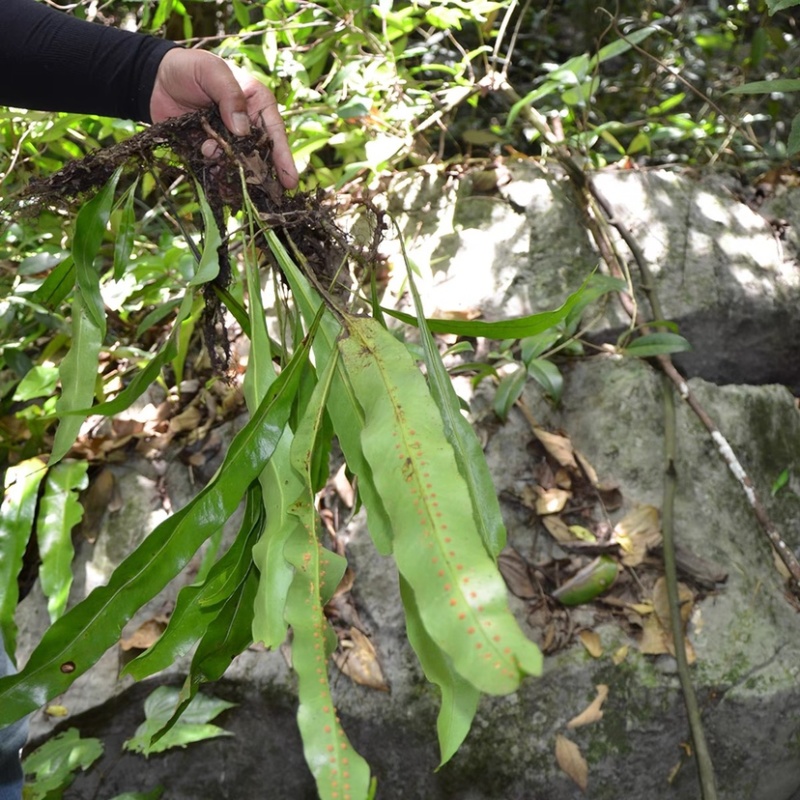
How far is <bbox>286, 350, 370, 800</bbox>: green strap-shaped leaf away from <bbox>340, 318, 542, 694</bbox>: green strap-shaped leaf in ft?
0.30

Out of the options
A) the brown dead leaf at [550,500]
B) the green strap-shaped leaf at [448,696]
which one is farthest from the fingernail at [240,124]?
the brown dead leaf at [550,500]

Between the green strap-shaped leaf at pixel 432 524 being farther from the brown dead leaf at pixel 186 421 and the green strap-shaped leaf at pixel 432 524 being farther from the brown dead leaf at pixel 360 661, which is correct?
the brown dead leaf at pixel 186 421

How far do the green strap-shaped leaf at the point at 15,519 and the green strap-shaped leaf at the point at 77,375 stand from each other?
0.64 meters

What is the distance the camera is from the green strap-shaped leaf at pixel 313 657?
649 mm

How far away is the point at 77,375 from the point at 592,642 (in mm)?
1052

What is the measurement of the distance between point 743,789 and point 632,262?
126cm

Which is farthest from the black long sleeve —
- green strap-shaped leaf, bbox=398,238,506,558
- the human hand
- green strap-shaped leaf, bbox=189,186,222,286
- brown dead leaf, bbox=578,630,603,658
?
brown dead leaf, bbox=578,630,603,658

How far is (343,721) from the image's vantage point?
59.4 inches

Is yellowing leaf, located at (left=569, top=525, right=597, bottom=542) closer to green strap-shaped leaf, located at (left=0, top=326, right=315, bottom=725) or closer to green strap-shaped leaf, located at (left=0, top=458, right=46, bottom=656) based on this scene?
green strap-shaped leaf, located at (left=0, top=326, right=315, bottom=725)

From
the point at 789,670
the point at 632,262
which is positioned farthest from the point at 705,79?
the point at 789,670

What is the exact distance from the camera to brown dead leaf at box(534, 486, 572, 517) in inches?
65.9

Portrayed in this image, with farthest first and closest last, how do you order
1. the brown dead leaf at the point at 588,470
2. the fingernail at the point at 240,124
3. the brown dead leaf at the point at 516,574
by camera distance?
the brown dead leaf at the point at 588,470, the brown dead leaf at the point at 516,574, the fingernail at the point at 240,124

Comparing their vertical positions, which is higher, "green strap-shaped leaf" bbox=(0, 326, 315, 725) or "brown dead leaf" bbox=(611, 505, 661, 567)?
"green strap-shaped leaf" bbox=(0, 326, 315, 725)

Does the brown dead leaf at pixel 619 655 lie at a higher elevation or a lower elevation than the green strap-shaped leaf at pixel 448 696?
lower
